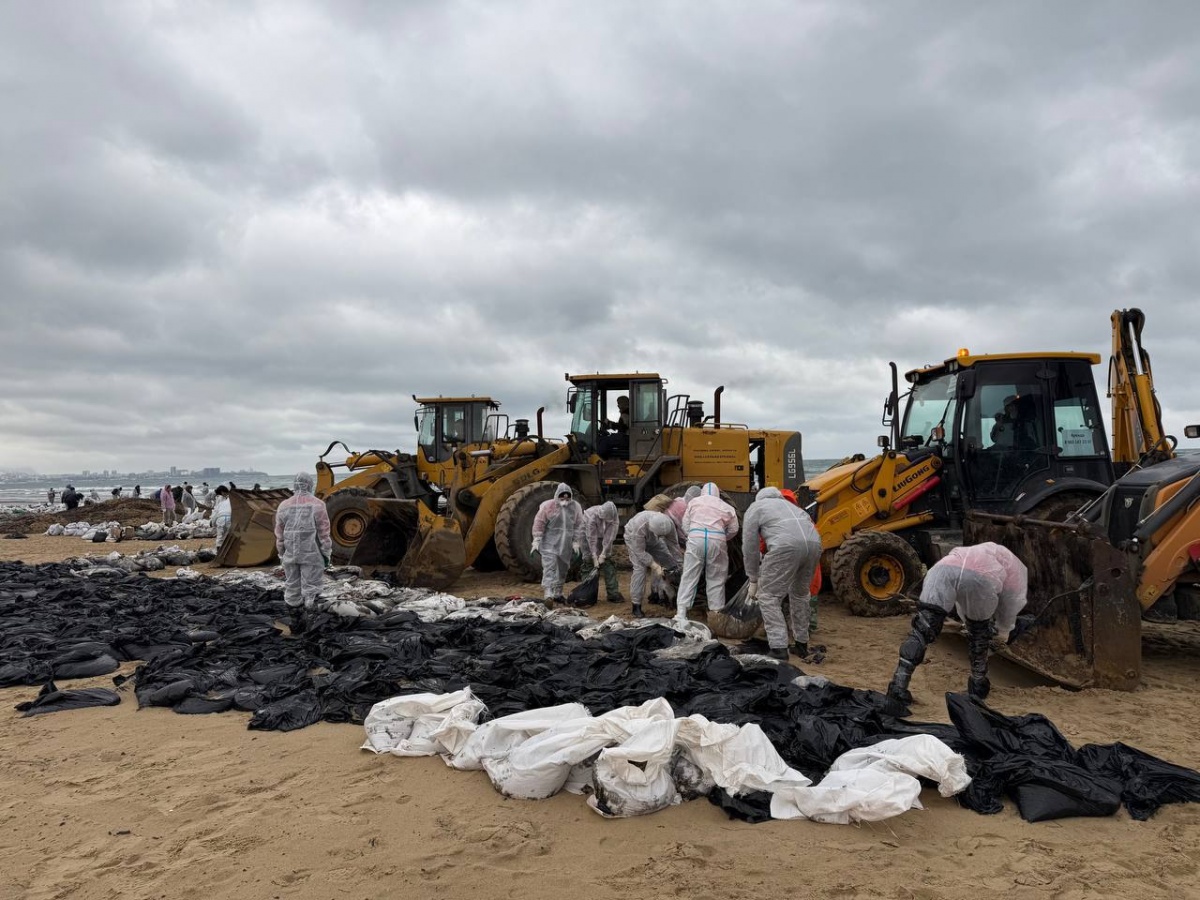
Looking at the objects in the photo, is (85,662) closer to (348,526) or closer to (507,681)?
(507,681)

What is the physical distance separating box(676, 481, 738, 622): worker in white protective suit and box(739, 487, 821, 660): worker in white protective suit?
0.76 meters

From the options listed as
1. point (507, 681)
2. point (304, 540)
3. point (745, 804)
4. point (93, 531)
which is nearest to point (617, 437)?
point (304, 540)

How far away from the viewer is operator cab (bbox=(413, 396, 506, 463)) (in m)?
14.6

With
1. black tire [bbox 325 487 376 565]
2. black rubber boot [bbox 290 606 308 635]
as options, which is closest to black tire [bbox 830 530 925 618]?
black rubber boot [bbox 290 606 308 635]

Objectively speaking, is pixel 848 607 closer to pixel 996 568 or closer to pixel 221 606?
pixel 996 568

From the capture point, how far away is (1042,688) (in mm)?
5418

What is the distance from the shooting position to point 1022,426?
331 inches

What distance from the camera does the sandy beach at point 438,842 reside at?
2.90m

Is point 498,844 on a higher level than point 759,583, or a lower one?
lower

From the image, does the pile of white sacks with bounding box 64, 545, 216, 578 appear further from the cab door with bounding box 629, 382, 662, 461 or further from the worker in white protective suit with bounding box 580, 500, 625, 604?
the cab door with bounding box 629, 382, 662, 461

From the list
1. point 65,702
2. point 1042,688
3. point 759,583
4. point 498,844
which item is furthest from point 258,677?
point 1042,688

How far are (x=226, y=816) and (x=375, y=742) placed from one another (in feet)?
2.73

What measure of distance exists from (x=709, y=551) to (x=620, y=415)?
5261 mm

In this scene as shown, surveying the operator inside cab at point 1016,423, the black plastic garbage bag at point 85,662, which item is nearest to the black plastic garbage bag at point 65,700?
the black plastic garbage bag at point 85,662
